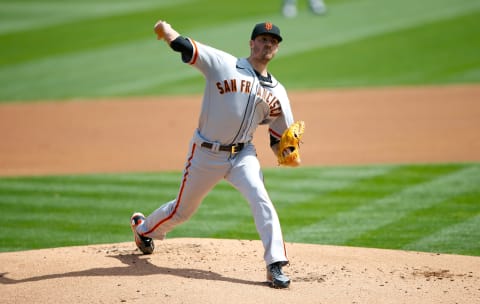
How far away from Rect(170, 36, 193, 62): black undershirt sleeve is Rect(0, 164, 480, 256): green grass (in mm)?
2744

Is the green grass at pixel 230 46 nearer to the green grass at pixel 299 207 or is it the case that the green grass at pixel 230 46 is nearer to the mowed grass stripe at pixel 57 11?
the mowed grass stripe at pixel 57 11

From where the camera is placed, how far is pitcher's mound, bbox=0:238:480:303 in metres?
5.86

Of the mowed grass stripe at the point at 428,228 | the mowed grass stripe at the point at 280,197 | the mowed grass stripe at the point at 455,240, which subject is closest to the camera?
the mowed grass stripe at the point at 455,240

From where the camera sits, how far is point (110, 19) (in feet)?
86.9

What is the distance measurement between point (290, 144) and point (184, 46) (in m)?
1.16

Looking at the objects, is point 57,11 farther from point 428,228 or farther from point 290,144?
point 290,144

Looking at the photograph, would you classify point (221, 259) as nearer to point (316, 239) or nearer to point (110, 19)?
point (316, 239)

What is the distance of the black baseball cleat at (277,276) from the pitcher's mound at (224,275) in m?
0.05

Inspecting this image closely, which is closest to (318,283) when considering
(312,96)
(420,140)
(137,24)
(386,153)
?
(386,153)

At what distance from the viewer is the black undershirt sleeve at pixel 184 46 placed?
607cm

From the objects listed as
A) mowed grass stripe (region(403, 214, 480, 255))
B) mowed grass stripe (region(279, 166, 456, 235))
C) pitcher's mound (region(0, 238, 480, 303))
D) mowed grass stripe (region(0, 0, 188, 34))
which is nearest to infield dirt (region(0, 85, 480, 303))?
pitcher's mound (region(0, 238, 480, 303))

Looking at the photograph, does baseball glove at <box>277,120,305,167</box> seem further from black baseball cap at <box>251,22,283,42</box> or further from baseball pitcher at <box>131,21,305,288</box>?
black baseball cap at <box>251,22,283,42</box>

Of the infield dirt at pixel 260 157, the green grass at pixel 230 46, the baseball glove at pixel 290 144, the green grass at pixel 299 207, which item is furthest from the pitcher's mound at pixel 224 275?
the green grass at pixel 230 46

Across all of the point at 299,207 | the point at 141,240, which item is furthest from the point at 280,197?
the point at 141,240
